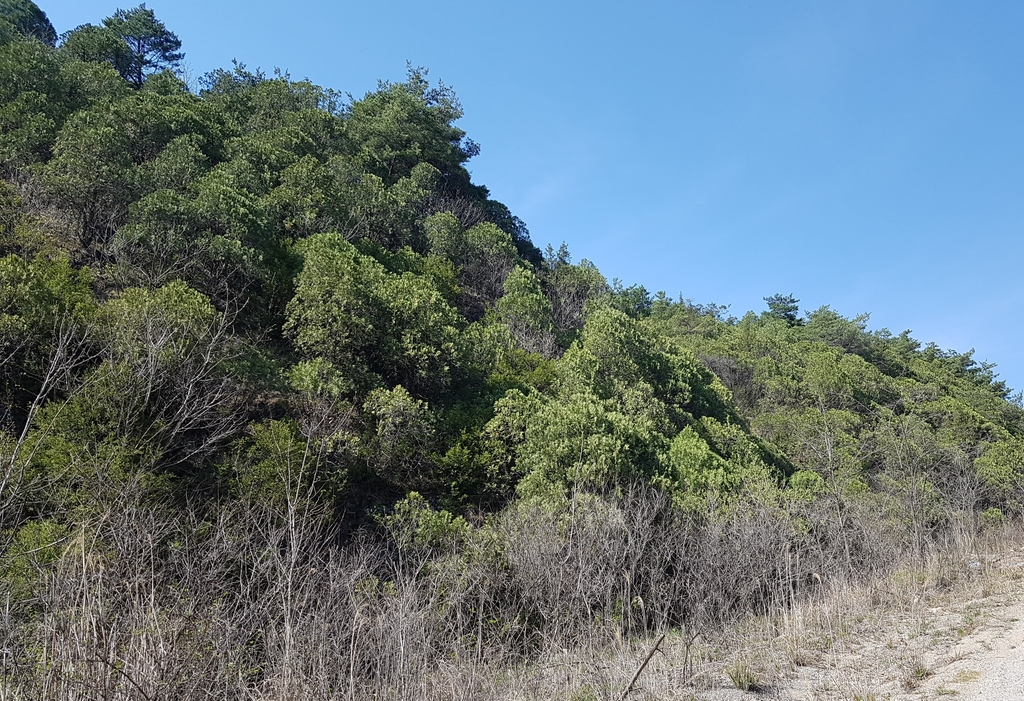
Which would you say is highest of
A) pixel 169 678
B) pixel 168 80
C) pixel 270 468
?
pixel 168 80

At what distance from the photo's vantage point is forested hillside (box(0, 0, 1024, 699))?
5.84 meters

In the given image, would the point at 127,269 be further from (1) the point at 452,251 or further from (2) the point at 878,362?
(2) the point at 878,362

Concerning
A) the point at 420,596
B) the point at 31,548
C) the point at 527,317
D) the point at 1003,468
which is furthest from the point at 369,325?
the point at 1003,468

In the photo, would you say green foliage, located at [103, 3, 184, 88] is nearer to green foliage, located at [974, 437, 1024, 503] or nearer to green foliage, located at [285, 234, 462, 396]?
green foliage, located at [285, 234, 462, 396]

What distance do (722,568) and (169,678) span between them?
11.5m

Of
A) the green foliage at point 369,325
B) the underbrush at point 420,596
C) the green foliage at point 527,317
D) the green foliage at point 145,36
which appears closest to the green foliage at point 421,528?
the underbrush at point 420,596

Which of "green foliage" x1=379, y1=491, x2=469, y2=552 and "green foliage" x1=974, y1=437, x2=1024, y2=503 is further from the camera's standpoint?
"green foliage" x1=974, y1=437, x2=1024, y2=503

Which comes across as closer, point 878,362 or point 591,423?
point 591,423

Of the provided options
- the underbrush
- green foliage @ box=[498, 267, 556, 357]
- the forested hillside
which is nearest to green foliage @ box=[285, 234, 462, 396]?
the forested hillside

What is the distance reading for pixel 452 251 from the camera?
26.5m

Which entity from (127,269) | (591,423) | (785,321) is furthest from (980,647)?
(785,321)

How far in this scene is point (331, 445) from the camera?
1270cm

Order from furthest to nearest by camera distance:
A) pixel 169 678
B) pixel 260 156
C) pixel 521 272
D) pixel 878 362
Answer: pixel 878 362 → pixel 521 272 → pixel 260 156 → pixel 169 678

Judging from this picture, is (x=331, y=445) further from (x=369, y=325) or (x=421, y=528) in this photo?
(x=369, y=325)
